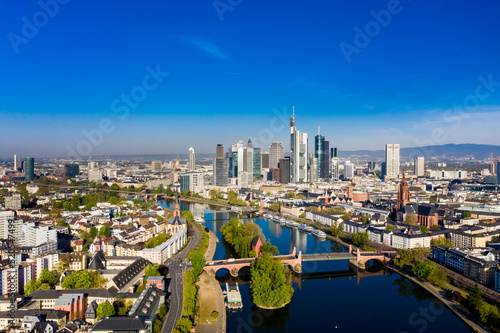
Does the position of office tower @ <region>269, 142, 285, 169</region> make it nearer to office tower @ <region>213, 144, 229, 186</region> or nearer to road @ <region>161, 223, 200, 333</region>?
office tower @ <region>213, 144, 229, 186</region>

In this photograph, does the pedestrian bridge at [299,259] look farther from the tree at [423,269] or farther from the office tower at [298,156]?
the office tower at [298,156]

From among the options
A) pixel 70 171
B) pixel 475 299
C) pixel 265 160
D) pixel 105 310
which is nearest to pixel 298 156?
pixel 265 160

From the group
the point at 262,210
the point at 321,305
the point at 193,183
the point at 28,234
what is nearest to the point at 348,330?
the point at 321,305

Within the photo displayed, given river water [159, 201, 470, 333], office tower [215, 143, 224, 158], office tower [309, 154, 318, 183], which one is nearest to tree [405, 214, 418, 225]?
river water [159, 201, 470, 333]

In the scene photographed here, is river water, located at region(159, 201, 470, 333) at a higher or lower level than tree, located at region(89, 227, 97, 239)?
lower

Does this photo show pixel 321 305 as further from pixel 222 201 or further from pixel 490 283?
pixel 222 201

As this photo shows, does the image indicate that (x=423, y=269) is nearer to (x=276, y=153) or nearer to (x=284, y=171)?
(x=284, y=171)

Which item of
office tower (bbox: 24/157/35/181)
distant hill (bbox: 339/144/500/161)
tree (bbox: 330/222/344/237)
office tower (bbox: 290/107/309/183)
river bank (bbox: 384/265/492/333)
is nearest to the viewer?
river bank (bbox: 384/265/492/333)
